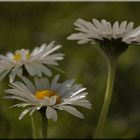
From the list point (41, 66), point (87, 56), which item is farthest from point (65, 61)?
point (41, 66)

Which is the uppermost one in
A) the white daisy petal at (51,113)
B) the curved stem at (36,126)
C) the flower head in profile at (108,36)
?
the flower head in profile at (108,36)

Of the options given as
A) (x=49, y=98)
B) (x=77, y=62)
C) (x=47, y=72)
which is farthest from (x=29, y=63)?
(x=77, y=62)

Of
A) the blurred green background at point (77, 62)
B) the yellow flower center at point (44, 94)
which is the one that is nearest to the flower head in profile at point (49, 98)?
the yellow flower center at point (44, 94)

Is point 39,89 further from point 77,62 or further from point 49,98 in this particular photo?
point 77,62

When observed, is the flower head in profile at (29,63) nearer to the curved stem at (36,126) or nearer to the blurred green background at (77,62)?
the curved stem at (36,126)

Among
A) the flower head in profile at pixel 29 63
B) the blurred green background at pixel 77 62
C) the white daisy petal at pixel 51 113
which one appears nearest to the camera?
the white daisy petal at pixel 51 113

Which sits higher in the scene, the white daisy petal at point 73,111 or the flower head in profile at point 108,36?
the flower head in profile at point 108,36
